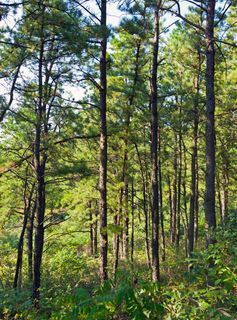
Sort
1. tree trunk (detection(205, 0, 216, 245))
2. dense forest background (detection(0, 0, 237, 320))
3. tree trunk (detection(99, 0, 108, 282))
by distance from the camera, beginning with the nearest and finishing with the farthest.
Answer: dense forest background (detection(0, 0, 237, 320)), tree trunk (detection(205, 0, 216, 245)), tree trunk (detection(99, 0, 108, 282))

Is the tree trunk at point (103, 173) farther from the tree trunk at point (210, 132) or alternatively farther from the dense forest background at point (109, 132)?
the tree trunk at point (210, 132)

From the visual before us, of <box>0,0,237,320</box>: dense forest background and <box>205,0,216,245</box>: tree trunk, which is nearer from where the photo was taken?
<box>0,0,237,320</box>: dense forest background

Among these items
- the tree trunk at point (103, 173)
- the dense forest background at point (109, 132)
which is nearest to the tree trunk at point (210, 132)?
the dense forest background at point (109, 132)

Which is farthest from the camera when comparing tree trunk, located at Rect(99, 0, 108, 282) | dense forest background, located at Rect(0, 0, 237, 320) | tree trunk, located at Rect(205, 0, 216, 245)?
tree trunk, located at Rect(99, 0, 108, 282)

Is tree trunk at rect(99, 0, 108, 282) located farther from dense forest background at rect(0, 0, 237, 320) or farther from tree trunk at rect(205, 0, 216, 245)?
tree trunk at rect(205, 0, 216, 245)

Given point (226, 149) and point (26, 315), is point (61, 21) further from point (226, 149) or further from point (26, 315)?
point (226, 149)

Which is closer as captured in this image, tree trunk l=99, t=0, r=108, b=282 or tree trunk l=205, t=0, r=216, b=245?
tree trunk l=205, t=0, r=216, b=245

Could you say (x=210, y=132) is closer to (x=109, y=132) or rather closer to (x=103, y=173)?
(x=103, y=173)

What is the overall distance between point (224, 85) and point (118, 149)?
608 cm

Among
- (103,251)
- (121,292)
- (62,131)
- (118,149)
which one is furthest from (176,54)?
(121,292)

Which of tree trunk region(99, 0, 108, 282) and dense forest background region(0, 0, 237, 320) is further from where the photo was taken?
tree trunk region(99, 0, 108, 282)

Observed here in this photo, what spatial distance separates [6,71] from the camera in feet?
27.4

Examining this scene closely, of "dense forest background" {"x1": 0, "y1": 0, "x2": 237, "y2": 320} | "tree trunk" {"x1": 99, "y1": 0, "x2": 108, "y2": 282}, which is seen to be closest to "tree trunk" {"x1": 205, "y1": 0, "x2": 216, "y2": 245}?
"dense forest background" {"x1": 0, "y1": 0, "x2": 237, "y2": 320}

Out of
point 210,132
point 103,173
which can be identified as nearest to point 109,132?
point 103,173
